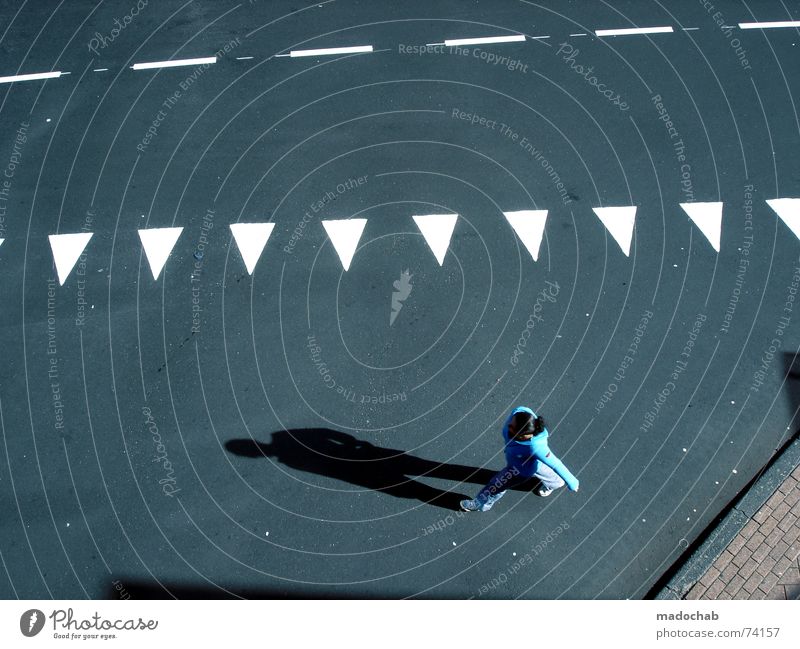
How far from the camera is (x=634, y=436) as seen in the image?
26.5ft

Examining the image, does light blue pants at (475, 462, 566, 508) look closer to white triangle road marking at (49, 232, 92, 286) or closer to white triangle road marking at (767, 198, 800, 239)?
white triangle road marking at (767, 198, 800, 239)

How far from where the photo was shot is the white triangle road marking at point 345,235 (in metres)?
9.08

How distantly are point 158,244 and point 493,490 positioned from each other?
219 inches

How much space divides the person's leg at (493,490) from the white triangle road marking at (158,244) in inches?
201

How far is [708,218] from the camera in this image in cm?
905

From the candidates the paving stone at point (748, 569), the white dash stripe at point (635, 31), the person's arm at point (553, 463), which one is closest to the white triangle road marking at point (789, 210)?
the white dash stripe at point (635, 31)

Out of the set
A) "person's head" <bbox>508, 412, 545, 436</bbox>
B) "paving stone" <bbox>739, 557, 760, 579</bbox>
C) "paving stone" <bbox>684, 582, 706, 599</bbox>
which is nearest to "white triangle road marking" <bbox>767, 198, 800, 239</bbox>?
"paving stone" <bbox>739, 557, 760, 579</bbox>

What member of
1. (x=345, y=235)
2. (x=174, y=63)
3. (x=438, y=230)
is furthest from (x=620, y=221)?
(x=174, y=63)

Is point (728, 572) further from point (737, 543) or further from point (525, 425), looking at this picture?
point (525, 425)

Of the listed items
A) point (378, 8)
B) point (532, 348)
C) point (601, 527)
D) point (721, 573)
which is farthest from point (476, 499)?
point (378, 8)

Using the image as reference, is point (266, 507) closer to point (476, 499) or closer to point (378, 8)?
point (476, 499)

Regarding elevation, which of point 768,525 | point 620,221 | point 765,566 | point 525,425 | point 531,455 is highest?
point 620,221

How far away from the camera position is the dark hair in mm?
6441

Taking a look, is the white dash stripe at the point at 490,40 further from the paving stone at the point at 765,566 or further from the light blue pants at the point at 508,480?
the paving stone at the point at 765,566
